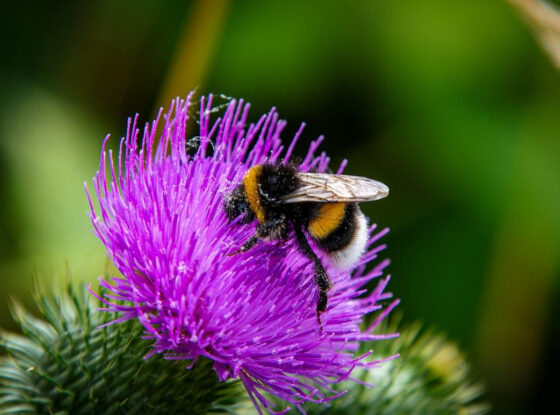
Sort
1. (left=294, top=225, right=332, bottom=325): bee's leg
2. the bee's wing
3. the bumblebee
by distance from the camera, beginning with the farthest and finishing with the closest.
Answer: (left=294, top=225, right=332, bottom=325): bee's leg
the bumblebee
the bee's wing

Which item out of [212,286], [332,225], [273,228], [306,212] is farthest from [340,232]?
[212,286]

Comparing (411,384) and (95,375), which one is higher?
(411,384)

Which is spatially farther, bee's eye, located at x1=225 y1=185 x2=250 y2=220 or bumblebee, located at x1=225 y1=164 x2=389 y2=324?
bee's eye, located at x1=225 y1=185 x2=250 y2=220

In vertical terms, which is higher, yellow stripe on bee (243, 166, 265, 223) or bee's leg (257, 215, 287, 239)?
yellow stripe on bee (243, 166, 265, 223)

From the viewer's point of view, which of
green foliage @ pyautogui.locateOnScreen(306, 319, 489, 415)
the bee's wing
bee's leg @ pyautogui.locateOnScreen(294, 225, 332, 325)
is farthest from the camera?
green foliage @ pyautogui.locateOnScreen(306, 319, 489, 415)

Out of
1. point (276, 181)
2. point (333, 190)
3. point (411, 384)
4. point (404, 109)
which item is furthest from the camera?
point (404, 109)

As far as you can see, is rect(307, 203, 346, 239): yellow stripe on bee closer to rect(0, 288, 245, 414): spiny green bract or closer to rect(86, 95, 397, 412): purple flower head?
rect(86, 95, 397, 412): purple flower head

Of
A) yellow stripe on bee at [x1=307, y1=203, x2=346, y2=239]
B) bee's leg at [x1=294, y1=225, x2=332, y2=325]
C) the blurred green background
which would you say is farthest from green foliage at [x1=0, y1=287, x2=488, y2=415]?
the blurred green background

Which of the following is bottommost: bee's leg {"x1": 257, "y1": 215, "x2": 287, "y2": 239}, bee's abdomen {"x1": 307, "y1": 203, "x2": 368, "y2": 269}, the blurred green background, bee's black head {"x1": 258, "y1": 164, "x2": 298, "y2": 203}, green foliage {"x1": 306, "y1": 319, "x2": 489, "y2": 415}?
green foliage {"x1": 306, "y1": 319, "x2": 489, "y2": 415}

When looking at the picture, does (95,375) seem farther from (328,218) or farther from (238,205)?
(328,218)
